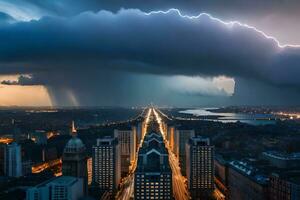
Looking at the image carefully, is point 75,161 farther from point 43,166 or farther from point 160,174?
point 43,166

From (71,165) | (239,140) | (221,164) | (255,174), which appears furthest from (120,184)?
(239,140)

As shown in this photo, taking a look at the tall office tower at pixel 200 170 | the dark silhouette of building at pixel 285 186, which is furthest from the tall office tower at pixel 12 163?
the dark silhouette of building at pixel 285 186

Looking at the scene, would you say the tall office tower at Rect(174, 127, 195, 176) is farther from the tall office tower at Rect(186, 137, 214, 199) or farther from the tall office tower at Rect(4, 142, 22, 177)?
the tall office tower at Rect(4, 142, 22, 177)

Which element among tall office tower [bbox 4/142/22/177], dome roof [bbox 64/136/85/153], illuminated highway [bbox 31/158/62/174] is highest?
dome roof [bbox 64/136/85/153]

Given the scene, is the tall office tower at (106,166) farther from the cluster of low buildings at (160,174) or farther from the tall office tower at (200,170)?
the tall office tower at (200,170)

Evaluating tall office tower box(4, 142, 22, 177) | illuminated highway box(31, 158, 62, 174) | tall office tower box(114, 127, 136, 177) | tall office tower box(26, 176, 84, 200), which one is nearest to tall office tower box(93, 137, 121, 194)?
tall office tower box(26, 176, 84, 200)

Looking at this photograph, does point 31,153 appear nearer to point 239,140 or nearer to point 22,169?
point 22,169
